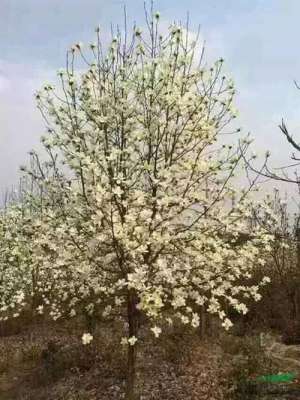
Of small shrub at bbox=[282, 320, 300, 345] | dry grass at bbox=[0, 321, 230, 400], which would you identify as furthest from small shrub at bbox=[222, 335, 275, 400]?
small shrub at bbox=[282, 320, 300, 345]

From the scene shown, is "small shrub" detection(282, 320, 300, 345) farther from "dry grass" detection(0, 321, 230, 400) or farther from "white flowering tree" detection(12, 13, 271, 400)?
"white flowering tree" detection(12, 13, 271, 400)

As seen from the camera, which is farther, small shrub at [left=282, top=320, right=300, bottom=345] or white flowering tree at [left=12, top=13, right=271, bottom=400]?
small shrub at [left=282, top=320, right=300, bottom=345]

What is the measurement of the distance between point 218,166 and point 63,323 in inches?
576

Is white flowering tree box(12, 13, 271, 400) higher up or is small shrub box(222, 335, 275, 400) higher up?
white flowering tree box(12, 13, 271, 400)

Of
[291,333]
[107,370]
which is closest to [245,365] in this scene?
[107,370]

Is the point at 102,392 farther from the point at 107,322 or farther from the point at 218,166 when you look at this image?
the point at 107,322

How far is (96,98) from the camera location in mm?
9000

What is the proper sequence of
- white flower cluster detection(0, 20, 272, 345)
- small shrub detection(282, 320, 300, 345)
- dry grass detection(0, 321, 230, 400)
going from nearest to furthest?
1. white flower cluster detection(0, 20, 272, 345)
2. dry grass detection(0, 321, 230, 400)
3. small shrub detection(282, 320, 300, 345)

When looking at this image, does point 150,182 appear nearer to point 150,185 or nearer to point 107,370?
point 150,185

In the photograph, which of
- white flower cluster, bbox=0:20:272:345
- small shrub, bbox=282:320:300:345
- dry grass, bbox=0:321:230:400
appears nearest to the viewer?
white flower cluster, bbox=0:20:272:345

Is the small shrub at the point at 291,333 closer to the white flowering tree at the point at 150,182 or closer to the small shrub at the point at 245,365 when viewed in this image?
the small shrub at the point at 245,365

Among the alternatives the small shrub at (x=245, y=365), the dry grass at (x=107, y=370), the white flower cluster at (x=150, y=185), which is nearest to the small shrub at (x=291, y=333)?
the small shrub at (x=245, y=365)

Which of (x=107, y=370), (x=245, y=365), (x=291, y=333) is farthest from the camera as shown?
(x=291, y=333)

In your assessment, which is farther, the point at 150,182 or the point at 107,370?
the point at 107,370
